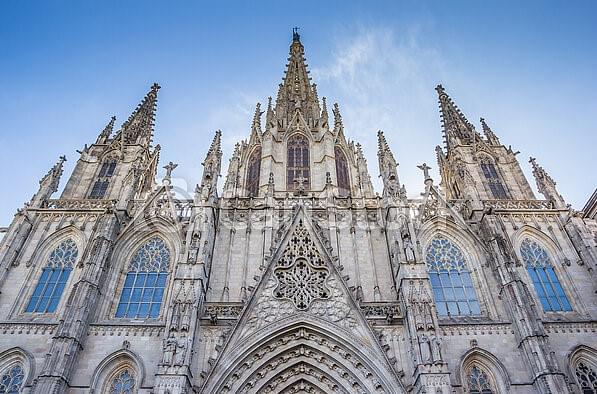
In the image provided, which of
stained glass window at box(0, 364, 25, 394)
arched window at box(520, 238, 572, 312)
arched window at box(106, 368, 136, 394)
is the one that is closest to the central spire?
arched window at box(520, 238, 572, 312)

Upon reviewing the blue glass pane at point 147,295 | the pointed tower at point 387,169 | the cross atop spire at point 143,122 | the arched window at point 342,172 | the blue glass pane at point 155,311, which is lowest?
the blue glass pane at point 155,311

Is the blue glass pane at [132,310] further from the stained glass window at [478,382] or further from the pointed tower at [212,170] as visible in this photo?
the stained glass window at [478,382]

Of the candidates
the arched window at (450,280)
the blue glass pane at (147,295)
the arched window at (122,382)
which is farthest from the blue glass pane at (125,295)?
the arched window at (450,280)

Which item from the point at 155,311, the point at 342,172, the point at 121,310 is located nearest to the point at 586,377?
the point at 342,172

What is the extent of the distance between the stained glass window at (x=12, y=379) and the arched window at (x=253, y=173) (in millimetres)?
14209

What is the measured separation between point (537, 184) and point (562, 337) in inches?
398

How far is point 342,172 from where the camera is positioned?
28.3m

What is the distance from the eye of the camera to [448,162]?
30.3 m

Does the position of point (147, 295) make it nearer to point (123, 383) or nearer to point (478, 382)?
point (123, 383)

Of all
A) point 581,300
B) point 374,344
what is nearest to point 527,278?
point 581,300

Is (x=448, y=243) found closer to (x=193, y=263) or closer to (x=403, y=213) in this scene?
(x=403, y=213)

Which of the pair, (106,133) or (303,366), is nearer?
(303,366)

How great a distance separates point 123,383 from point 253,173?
1503 centimetres

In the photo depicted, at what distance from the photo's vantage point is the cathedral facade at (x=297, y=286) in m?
16.3
